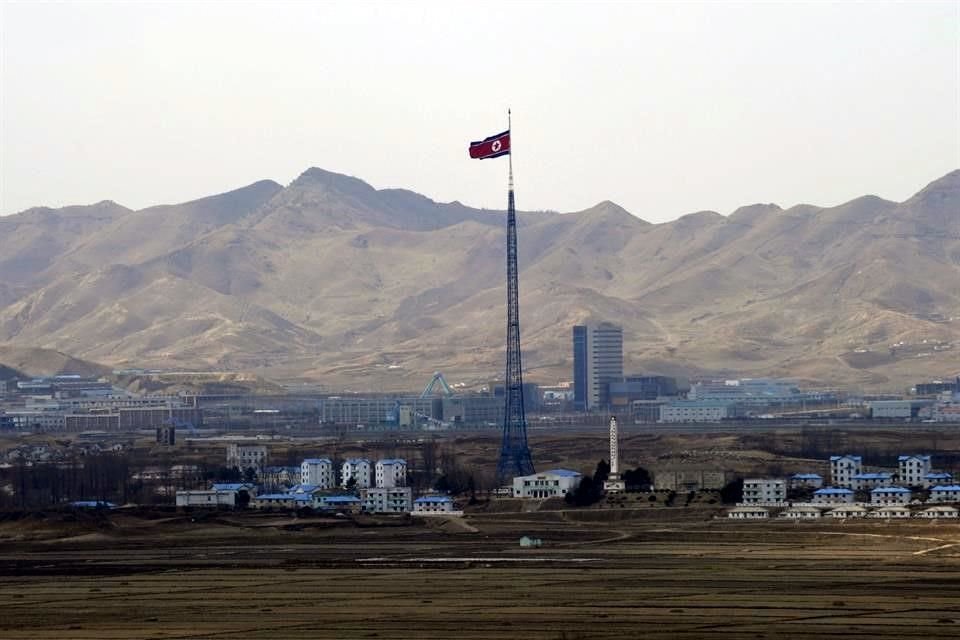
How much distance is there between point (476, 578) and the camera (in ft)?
184

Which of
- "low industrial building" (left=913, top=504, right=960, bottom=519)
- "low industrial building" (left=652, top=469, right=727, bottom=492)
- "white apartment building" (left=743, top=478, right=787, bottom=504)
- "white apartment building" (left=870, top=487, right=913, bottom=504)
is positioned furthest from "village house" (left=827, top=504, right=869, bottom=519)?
"low industrial building" (left=652, top=469, right=727, bottom=492)

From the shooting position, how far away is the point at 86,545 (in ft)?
237

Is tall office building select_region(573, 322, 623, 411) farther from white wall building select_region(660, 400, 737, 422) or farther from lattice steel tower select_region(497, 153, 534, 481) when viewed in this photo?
lattice steel tower select_region(497, 153, 534, 481)

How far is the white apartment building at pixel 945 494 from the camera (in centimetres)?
7831

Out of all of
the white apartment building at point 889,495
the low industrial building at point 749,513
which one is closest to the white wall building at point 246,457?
the low industrial building at point 749,513

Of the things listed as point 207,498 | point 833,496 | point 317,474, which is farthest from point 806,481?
point 207,498

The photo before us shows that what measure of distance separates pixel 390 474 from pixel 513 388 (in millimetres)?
6395

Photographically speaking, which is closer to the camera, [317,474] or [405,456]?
[317,474]

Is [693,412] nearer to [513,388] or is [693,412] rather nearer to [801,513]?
[513,388]

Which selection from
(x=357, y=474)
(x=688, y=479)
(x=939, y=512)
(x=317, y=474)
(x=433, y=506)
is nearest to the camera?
(x=939, y=512)

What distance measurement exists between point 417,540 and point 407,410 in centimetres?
10381

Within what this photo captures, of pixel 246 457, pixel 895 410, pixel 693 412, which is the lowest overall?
pixel 246 457

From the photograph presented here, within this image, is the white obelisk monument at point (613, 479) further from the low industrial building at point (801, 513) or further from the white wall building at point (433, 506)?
the low industrial building at point (801, 513)

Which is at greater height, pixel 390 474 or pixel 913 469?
pixel 390 474
